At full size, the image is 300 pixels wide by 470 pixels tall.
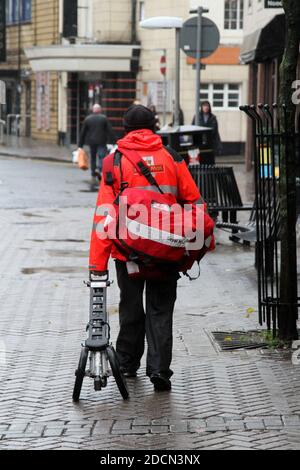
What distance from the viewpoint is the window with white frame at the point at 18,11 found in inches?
2133

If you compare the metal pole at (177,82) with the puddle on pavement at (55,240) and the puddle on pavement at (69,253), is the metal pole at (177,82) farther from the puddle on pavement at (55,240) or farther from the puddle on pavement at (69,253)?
the puddle on pavement at (69,253)

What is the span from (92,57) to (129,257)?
1390 inches

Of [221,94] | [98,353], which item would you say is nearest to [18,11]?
[221,94]

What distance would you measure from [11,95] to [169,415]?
52.0m

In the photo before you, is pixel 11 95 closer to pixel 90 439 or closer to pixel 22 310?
pixel 22 310

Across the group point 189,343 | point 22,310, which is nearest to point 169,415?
point 189,343

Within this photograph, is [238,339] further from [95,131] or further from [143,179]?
[95,131]

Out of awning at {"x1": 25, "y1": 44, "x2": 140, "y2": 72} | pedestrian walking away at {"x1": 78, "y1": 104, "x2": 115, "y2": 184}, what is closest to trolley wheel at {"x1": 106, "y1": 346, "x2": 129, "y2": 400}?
pedestrian walking away at {"x1": 78, "y1": 104, "x2": 115, "y2": 184}

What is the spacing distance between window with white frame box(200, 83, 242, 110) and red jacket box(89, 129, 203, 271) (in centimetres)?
3140

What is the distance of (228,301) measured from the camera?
36.4ft

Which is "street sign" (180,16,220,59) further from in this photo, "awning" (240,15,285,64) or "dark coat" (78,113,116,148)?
"dark coat" (78,113,116,148)

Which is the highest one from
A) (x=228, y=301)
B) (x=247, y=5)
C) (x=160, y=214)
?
(x=247, y=5)

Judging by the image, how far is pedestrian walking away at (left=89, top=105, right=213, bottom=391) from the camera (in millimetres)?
7426

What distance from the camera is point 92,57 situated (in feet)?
138
